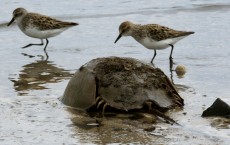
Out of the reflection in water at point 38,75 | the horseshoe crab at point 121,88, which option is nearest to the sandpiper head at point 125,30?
the reflection in water at point 38,75

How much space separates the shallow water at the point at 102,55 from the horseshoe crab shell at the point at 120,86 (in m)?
0.20

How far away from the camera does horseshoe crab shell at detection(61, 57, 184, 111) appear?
7.66 metres

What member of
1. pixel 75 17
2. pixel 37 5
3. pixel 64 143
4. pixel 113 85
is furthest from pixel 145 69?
pixel 37 5

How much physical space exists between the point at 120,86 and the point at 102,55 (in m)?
3.81

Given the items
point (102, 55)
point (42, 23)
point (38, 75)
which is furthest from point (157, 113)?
point (42, 23)

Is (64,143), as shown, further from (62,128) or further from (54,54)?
(54,54)

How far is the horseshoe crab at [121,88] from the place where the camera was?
7641 millimetres

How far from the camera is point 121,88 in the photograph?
7.71 metres

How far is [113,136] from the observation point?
6.77 meters

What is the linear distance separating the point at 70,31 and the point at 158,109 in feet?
21.0

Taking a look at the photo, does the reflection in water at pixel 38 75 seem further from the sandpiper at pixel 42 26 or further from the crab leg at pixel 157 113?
the crab leg at pixel 157 113

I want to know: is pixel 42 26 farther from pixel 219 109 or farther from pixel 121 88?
pixel 219 109

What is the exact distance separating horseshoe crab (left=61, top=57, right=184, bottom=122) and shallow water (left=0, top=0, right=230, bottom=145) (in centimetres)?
20

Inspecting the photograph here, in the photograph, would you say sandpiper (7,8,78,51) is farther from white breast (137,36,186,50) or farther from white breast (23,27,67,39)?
white breast (137,36,186,50)
